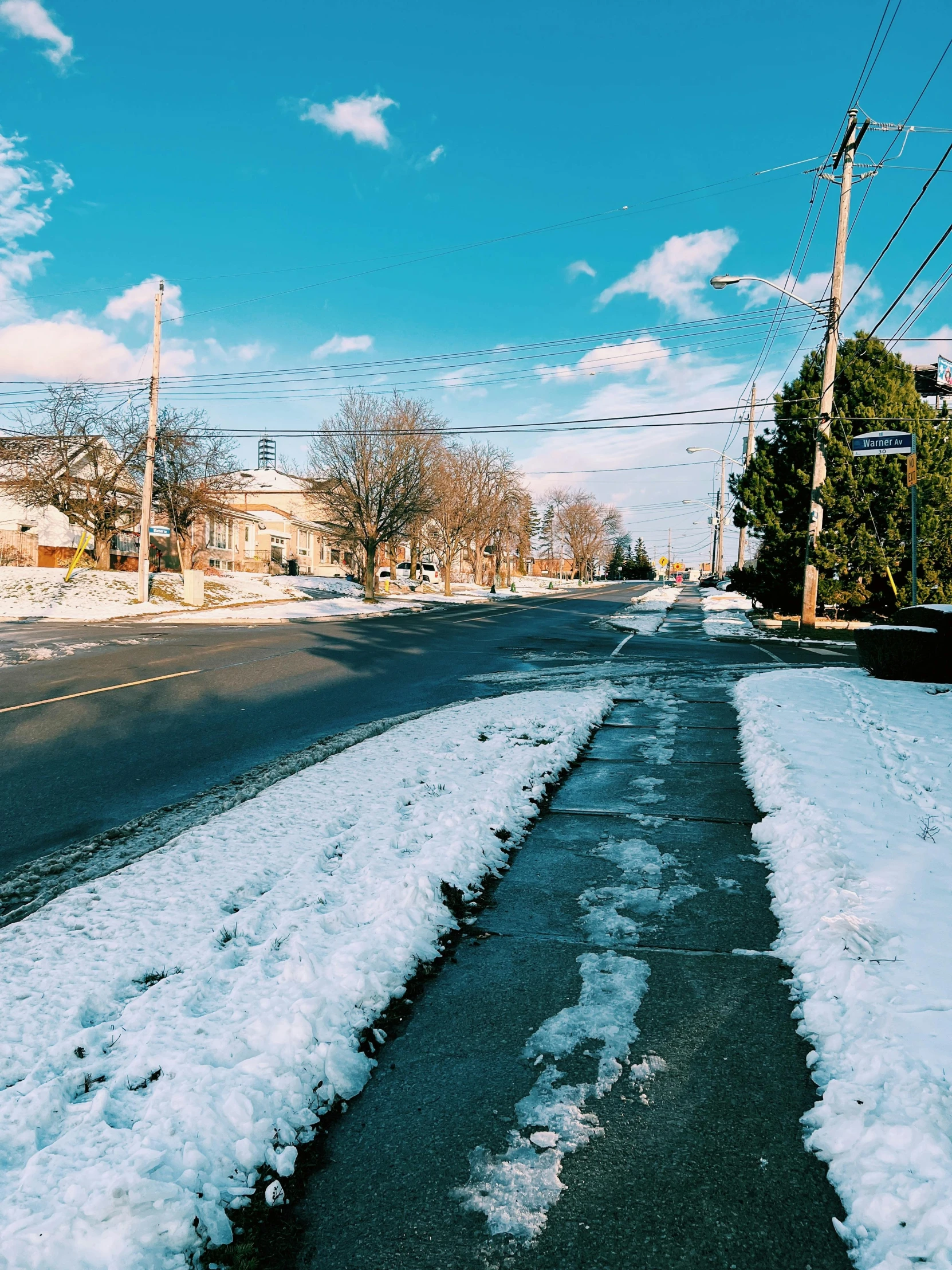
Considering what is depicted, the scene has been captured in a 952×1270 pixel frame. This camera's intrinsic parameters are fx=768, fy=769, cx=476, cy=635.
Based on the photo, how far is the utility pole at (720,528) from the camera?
63.5 m

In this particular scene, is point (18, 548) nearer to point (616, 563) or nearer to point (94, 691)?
point (94, 691)

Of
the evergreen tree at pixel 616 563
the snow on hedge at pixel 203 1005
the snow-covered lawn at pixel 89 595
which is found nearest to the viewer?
the snow on hedge at pixel 203 1005

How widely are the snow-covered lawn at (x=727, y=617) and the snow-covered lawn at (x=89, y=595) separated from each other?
60.5 feet

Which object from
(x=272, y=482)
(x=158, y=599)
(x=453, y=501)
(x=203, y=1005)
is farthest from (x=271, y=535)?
(x=203, y=1005)

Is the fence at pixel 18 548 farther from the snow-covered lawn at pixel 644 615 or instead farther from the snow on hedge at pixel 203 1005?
the snow on hedge at pixel 203 1005

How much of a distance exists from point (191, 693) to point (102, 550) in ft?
88.5

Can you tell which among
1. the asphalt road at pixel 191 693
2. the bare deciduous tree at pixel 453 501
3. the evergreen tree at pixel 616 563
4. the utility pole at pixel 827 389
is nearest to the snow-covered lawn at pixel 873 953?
the asphalt road at pixel 191 693

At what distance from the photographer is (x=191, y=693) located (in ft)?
33.9

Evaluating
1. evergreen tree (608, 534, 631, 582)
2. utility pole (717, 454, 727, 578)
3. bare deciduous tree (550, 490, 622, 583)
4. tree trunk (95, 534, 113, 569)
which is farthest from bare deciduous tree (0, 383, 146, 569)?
evergreen tree (608, 534, 631, 582)

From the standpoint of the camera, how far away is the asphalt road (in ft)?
20.0

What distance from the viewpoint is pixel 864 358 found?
922 inches

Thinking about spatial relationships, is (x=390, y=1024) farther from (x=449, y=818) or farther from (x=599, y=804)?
(x=599, y=804)

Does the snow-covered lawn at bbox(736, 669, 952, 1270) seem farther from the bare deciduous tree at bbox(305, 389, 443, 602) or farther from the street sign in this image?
the bare deciduous tree at bbox(305, 389, 443, 602)

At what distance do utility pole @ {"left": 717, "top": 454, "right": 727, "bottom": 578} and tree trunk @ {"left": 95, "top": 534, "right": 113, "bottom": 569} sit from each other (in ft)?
146
